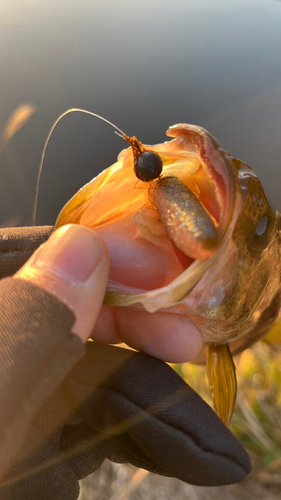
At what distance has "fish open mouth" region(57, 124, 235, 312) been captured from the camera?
85cm

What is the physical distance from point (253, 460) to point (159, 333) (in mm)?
1329

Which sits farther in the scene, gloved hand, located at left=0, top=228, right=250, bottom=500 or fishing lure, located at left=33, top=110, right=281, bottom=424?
gloved hand, located at left=0, top=228, right=250, bottom=500

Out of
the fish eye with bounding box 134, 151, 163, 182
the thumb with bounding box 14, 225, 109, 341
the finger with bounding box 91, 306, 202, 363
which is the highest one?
the fish eye with bounding box 134, 151, 163, 182

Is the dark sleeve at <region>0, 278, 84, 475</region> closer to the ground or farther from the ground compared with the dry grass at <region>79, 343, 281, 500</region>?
farther from the ground

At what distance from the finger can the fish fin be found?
0.09m

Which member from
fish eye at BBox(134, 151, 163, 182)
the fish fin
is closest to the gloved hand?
the fish fin

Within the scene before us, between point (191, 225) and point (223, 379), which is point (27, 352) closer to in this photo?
point (191, 225)

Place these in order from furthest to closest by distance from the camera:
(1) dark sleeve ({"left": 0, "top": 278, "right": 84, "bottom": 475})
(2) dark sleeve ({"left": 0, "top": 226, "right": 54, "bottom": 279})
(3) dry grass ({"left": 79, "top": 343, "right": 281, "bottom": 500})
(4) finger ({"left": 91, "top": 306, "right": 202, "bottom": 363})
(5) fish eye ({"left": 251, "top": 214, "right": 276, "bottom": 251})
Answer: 1. (3) dry grass ({"left": 79, "top": 343, "right": 281, "bottom": 500})
2. (2) dark sleeve ({"left": 0, "top": 226, "right": 54, "bottom": 279})
3. (4) finger ({"left": 91, "top": 306, "right": 202, "bottom": 363})
4. (5) fish eye ({"left": 251, "top": 214, "right": 276, "bottom": 251})
5. (1) dark sleeve ({"left": 0, "top": 278, "right": 84, "bottom": 475})

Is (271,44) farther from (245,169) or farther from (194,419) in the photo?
(194,419)

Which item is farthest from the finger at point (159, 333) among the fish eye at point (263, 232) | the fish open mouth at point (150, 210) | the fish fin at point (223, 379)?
the fish eye at point (263, 232)

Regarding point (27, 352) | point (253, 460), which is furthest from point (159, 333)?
point (253, 460)

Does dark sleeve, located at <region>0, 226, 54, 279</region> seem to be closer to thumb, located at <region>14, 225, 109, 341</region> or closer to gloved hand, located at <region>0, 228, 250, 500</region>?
gloved hand, located at <region>0, 228, 250, 500</region>

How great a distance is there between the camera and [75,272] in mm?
806

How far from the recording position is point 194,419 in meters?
1.00
